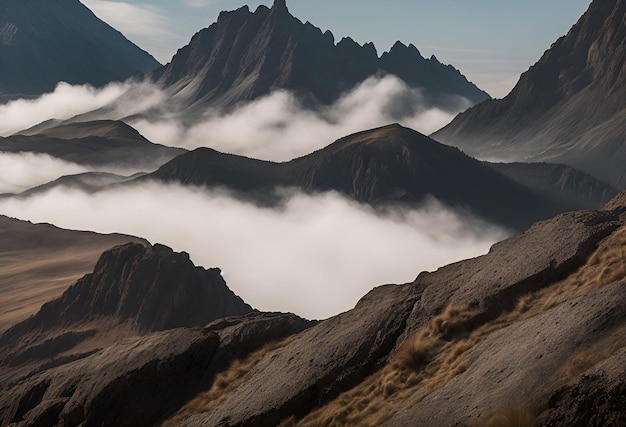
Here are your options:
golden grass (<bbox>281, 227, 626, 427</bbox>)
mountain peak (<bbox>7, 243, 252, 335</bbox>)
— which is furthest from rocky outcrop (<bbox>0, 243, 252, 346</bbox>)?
golden grass (<bbox>281, 227, 626, 427</bbox>)

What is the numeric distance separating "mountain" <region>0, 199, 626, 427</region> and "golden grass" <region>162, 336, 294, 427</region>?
0.22ft

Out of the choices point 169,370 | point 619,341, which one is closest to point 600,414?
point 619,341

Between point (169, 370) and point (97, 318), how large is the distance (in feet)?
212

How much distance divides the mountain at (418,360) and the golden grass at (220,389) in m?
0.07

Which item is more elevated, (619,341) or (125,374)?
(125,374)

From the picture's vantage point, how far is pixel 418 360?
17.6 metres

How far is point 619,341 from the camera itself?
A: 1257 cm

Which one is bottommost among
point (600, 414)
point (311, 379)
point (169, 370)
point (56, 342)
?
point (600, 414)

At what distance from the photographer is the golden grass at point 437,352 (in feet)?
52.7

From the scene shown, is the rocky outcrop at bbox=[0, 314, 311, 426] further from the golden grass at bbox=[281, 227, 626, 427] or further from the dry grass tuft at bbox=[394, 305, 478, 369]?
the dry grass tuft at bbox=[394, 305, 478, 369]

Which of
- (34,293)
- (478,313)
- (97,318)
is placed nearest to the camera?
(478,313)

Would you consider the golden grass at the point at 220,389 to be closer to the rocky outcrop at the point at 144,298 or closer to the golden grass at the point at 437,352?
the golden grass at the point at 437,352

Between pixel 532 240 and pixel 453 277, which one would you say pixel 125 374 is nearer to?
pixel 453 277

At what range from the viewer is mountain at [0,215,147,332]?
98000mm
